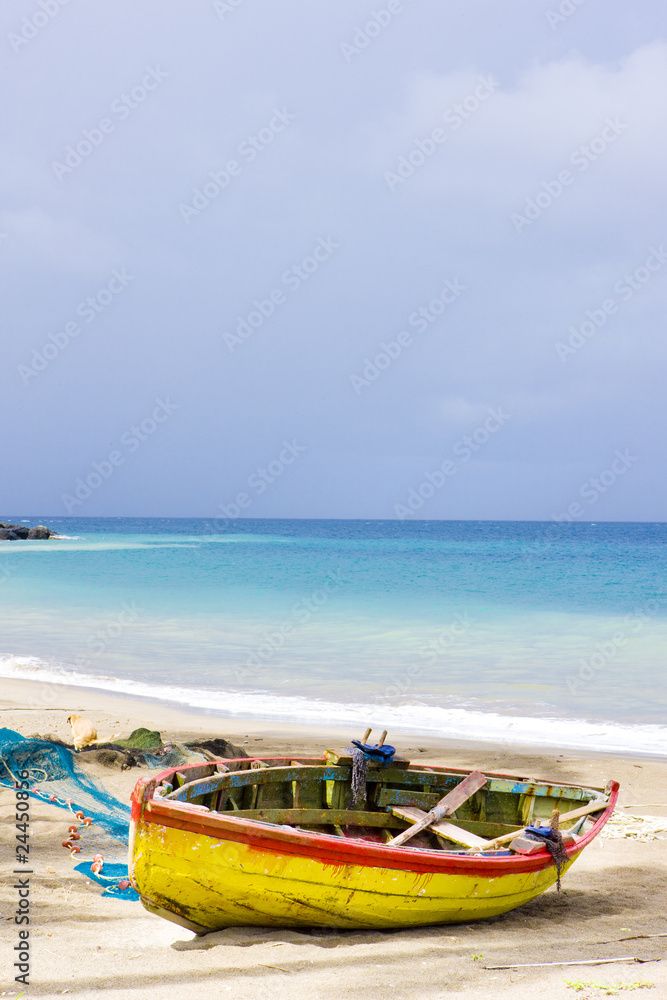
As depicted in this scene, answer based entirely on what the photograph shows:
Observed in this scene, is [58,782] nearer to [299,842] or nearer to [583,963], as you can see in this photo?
[299,842]

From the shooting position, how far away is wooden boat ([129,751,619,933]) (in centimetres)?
475

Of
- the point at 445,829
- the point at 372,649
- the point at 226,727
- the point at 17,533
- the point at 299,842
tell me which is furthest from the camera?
the point at 17,533

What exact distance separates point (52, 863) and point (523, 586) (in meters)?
32.2

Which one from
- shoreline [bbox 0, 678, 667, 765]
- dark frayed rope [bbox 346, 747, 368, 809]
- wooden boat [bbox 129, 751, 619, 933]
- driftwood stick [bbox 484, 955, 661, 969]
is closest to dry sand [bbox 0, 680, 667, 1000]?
driftwood stick [bbox 484, 955, 661, 969]

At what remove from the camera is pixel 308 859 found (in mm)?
4832

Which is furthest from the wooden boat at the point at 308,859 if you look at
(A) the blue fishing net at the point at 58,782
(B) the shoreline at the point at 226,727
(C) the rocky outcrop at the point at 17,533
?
(C) the rocky outcrop at the point at 17,533

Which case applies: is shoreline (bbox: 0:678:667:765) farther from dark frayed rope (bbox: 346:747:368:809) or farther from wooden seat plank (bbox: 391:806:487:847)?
wooden seat plank (bbox: 391:806:487:847)

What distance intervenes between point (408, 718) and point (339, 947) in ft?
25.1

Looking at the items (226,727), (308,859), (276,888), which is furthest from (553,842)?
(226,727)

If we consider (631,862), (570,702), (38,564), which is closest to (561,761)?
(631,862)

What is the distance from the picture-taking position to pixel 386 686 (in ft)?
48.7

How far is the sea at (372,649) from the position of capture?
12.7 meters

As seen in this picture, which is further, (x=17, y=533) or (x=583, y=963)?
(x=17, y=533)

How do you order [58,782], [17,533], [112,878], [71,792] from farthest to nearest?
[17,533]
[58,782]
[71,792]
[112,878]
